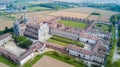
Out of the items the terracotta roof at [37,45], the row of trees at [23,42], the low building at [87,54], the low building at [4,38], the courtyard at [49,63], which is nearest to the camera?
the courtyard at [49,63]

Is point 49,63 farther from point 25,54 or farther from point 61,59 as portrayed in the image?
point 25,54

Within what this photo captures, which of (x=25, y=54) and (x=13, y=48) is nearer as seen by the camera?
(x=25, y=54)

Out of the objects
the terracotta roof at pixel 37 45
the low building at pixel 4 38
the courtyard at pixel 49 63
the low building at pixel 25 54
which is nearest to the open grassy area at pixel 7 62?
the low building at pixel 25 54

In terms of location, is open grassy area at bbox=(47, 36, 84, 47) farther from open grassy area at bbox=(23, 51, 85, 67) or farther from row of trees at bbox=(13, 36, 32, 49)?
row of trees at bbox=(13, 36, 32, 49)

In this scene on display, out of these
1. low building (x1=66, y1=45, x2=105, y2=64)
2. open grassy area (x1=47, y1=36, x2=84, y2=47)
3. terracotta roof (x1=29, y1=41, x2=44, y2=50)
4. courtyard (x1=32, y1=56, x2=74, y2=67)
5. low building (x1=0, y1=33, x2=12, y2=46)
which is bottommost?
courtyard (x1=32, y1=56, x2=74, y2=67)

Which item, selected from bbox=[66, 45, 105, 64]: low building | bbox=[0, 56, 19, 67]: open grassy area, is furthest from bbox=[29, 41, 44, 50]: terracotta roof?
bbox=[66, 45, 105, 64]: low building

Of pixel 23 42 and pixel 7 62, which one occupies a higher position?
pixel 23 42

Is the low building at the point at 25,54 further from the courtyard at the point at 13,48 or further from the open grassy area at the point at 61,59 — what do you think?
the courtyard at the point at 13,48

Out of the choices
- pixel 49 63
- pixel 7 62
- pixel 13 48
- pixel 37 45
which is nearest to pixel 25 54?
pixel 7 62

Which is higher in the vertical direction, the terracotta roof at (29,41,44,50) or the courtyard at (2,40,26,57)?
the terracotta roof at (29,41,44,50)

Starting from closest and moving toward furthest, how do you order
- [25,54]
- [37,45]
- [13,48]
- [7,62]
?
[7,62]
[25,54]
[37,45]
[13,48]
